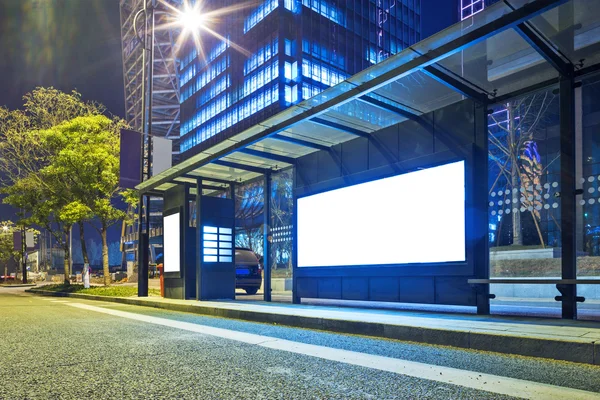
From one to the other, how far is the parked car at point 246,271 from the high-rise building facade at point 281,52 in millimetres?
42380

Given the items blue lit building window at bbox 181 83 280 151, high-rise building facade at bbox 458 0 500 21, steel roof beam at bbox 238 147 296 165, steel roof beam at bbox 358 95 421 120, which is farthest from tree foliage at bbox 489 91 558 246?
blue lit building window at bbox 181 83 280 151

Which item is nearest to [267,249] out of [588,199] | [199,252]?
[199,252]

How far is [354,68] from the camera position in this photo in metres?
65.1

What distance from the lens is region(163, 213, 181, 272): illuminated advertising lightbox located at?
14.8m

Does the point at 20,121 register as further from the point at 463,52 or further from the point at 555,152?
the point at 555,152

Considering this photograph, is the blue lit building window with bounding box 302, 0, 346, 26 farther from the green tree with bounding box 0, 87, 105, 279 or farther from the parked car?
the parked car

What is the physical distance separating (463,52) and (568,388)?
15.4 ft

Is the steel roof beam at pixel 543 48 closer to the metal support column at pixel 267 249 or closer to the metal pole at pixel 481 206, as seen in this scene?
the metal pole at pixel 481 206

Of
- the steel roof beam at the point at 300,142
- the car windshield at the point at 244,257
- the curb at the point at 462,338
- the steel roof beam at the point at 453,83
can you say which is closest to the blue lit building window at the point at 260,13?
the car windshield at the point at 244,257

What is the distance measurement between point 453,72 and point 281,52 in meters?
53.9

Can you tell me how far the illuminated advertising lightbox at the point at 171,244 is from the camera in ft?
48.6

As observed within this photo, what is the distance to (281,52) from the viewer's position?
59094 millimetres

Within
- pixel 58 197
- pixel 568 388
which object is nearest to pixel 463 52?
pixel 568 388

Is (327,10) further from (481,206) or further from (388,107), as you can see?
(481,206)
